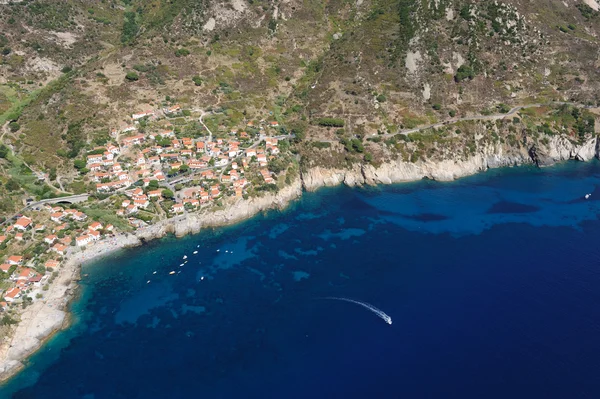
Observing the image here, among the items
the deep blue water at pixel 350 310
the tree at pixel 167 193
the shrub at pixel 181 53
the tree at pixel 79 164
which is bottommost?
the deep blue water at pixel 350 310

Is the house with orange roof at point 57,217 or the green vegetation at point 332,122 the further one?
the green vegetation at point 332,122

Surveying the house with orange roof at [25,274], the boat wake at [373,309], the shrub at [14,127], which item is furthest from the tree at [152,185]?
the boat wake at [373,309]

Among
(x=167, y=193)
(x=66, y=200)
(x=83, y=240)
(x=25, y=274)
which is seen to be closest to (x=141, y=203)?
(x=167, y=193)

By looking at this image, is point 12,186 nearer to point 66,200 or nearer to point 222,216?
point 66,200

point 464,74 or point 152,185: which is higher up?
point 464,74

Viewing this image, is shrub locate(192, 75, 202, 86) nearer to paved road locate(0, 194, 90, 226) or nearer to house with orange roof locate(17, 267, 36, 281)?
paved road locate(0, 194, 90, 226)

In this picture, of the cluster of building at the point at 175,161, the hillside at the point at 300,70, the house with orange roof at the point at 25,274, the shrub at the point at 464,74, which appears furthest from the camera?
the shrub at the point at 464,74

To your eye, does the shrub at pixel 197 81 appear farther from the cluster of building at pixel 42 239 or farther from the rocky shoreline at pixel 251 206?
the cluster of building at pixel 42 239
